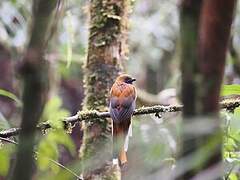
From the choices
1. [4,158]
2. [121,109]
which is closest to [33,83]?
[4,158]

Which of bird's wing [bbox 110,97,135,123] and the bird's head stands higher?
the bird's head

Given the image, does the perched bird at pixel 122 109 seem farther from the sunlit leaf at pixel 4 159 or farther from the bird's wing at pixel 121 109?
the sunlit leaf at pixel 4 159

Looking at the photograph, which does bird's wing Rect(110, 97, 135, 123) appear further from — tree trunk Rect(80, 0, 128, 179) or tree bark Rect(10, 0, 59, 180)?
tree bark Rect(10, 0, 59, 180)

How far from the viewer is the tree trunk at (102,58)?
360 cm

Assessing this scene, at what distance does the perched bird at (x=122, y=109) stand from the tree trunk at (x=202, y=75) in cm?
212

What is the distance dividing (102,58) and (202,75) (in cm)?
307

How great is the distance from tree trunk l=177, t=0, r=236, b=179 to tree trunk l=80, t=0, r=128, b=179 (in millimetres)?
2918

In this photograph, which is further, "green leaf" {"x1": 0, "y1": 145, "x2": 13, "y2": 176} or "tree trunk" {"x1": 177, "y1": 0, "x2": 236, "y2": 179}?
"green leaf" {"x1": 0, "y1": 145, "x2": 13, "y2": 176}

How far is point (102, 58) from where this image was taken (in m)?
3.70

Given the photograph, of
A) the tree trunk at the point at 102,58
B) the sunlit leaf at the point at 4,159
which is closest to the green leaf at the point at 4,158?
the sunlit leaf at the point at 4,159

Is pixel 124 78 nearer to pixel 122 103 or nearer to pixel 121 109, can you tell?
pixel 122 103

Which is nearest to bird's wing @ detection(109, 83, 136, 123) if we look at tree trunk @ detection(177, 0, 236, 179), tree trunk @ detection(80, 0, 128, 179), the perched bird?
the perched bird

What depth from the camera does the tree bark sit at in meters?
0.58

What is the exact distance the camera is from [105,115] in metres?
2.87
